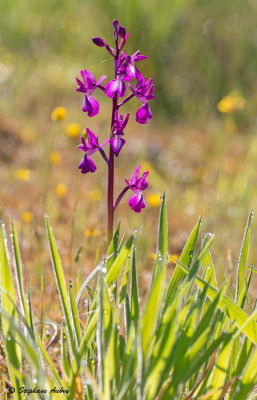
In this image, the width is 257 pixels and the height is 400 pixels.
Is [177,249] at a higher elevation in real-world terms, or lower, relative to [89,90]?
lower

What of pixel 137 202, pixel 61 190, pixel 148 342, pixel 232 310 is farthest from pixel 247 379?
pixel 61 190

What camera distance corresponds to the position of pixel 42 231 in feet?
9.48

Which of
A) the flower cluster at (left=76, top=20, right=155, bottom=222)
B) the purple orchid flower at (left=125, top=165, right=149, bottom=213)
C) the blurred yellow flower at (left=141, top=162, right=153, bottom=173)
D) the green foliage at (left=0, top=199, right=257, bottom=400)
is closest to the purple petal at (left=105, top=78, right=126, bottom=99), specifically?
the flower cluster at (left=76, top=20, right=155, bottom=222)

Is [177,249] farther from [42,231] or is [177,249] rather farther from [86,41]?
[86,41]

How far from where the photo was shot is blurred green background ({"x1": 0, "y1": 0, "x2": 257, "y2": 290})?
363 cm

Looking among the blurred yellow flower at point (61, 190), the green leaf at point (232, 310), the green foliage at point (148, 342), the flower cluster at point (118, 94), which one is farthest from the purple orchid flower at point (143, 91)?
the blurred yellow flower at point (61, 190)

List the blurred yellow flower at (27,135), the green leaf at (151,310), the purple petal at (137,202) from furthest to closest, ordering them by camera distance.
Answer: the blurred yellow flower at (27,135) → the purple petal at (137,202) → the green leaf at (151,310)

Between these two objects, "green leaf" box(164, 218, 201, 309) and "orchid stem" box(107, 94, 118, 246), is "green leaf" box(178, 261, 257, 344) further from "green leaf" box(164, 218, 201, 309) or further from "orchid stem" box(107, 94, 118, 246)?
"orchid stem" box(107, 94, 118, 246)

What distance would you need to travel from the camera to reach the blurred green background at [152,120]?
363 cm

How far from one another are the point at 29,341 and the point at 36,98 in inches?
220

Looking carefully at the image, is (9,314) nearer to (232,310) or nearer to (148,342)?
(148,342)

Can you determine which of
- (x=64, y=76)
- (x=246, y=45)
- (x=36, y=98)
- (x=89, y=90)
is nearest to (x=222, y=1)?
(x=246, y=45)

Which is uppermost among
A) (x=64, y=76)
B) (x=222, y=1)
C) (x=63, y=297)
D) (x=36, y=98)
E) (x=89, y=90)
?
(x=222, y=1)

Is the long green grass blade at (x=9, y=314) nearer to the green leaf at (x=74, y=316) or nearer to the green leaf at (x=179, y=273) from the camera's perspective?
the green leaf at (x=74, y=316)
